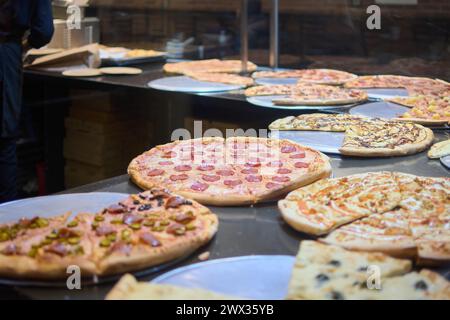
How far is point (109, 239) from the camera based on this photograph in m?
1.61

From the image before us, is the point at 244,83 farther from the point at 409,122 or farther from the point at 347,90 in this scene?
the point at 409,122

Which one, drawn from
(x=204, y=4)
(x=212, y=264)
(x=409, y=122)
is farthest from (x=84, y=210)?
(x=204, y=4)

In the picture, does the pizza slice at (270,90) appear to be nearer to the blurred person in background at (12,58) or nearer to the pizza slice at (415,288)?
the blurred person in background at (12,58)

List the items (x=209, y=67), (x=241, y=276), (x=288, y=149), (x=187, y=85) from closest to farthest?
1. (x=241, y=276)
2. (x=288, y=149)
3. (x=187, y=85)
4. (x=209, y=67)

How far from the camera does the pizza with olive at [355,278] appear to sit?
1.38 meters

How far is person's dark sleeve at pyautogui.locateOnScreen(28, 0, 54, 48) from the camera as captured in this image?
385 centimetres

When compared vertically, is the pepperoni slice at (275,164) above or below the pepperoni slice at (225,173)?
above

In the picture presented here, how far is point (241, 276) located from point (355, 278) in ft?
0.86

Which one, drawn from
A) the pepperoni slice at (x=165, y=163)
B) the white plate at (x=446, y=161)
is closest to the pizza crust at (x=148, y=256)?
the pepperoni slice at (x=165, y=163)

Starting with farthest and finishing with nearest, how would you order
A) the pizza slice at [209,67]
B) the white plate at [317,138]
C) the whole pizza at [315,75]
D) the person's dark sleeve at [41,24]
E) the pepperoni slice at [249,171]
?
the pizza slice at [209,67]
the whole pizza at [315,75]
the person's dark sleeve at [41,24]
the white plate at [317,138]
the pepperoni slice at [249,171]

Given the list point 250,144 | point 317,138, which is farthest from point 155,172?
point 317,138

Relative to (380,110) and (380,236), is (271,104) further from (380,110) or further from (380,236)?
(380,236)

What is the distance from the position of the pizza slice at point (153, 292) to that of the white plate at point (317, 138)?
4.45ft

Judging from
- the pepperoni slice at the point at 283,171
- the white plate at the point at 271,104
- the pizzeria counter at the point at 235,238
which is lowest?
the pizzeria counter at the point at 235,238
